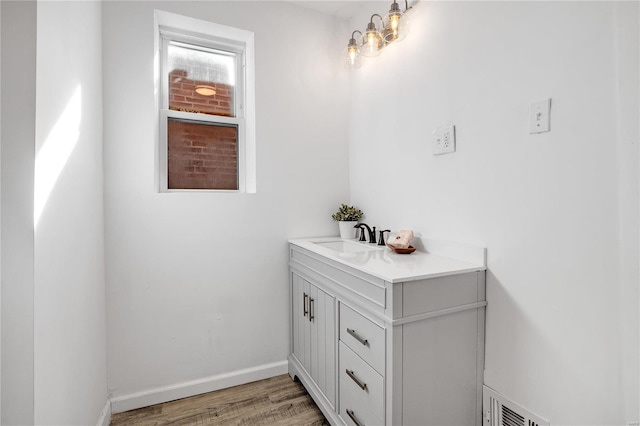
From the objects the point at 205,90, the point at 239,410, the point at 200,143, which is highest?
the point at 205,90

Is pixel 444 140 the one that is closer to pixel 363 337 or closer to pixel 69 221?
pixel 363 337

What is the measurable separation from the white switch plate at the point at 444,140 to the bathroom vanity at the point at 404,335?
18.2 inches

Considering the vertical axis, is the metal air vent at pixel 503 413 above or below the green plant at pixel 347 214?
below

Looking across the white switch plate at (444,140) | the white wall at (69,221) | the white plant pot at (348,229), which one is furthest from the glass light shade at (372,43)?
the white wall at (69,221)

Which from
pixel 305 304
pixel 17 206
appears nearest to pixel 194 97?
pixel 17 206

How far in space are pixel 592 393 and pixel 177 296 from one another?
1978mm

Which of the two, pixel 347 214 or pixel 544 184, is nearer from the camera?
pixel 544 184

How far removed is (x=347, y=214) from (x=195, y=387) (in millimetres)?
1463

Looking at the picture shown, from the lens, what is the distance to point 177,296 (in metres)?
1.91

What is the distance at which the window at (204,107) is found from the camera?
2016mm

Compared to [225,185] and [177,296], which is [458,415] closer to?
[177,296]

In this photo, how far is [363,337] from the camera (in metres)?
1.36

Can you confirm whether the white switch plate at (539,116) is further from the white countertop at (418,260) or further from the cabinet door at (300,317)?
the cabinet door at (300,317)

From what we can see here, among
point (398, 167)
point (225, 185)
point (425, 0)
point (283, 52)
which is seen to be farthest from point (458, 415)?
point (283, 52)
